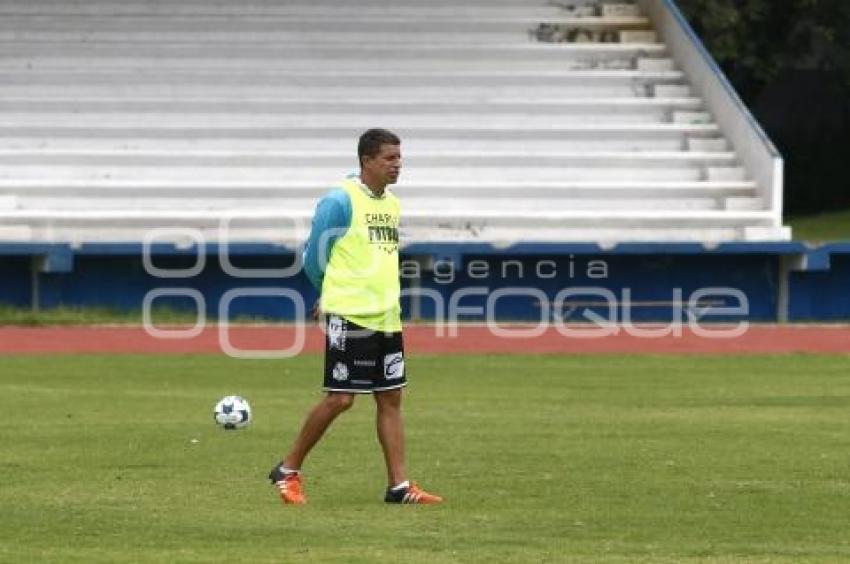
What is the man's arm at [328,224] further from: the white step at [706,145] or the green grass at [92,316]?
the white step at [706,145]

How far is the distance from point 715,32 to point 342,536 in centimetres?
2885

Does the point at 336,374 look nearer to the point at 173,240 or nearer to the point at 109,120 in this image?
the point at 173,240

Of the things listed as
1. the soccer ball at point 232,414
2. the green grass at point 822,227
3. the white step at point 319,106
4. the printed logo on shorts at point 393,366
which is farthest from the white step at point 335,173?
the printed logo on shorts at point 393,366

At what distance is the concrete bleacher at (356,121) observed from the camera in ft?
95.6

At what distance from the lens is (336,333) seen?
10406 mm

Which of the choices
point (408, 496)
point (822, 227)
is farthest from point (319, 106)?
point (408, 496)

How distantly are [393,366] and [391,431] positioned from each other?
1.11 ft

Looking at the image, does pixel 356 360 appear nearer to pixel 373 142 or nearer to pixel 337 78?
pixel 373 142

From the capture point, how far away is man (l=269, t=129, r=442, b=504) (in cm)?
1038

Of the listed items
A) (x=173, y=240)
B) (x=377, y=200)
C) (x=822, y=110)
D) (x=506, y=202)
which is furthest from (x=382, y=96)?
(x=377, y=200)

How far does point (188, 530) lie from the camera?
930 cm

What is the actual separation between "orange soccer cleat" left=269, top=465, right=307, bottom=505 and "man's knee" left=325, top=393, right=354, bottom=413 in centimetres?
41

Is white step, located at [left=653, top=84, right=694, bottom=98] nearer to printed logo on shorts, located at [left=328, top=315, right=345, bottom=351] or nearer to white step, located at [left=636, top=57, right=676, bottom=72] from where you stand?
white step, located at [left=636, top=57, right=676, bottom=72]

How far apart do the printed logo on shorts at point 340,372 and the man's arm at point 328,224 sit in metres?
0.54
